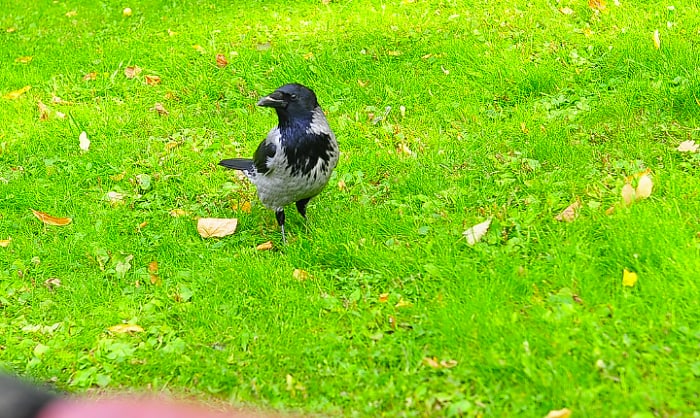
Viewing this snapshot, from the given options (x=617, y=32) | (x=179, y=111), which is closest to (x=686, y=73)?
(x=617, y=32)

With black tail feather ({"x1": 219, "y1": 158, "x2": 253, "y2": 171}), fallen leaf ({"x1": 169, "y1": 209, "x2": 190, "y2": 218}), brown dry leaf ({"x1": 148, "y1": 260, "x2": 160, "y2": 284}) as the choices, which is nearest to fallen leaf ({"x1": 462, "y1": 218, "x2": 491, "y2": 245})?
black tail feather ({"x1": 219, "y1": 158, "x2": 253, "y2": 171})

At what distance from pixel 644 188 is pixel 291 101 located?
7.28 feet

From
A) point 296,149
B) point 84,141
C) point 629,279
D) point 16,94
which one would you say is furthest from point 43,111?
point 629,279

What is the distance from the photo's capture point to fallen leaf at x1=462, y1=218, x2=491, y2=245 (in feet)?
13.8

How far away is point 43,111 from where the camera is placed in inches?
261

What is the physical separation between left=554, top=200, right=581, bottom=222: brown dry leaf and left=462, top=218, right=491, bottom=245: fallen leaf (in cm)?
43

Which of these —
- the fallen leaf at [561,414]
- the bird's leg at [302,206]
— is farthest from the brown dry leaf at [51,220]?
the fallen leaf at [561,414]

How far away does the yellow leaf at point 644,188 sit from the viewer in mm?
4207

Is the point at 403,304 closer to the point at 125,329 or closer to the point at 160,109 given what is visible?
the point at 125,329

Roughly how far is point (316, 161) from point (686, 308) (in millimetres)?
2298

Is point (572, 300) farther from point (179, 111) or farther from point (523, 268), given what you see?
point (179, 111)

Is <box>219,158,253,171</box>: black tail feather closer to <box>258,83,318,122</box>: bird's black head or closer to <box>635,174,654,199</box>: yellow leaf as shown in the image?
A: <box>258,83,318,122</box>: bird's black head

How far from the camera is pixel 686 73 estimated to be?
554 centimetres

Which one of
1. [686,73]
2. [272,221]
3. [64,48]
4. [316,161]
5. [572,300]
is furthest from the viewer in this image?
[64,48]
